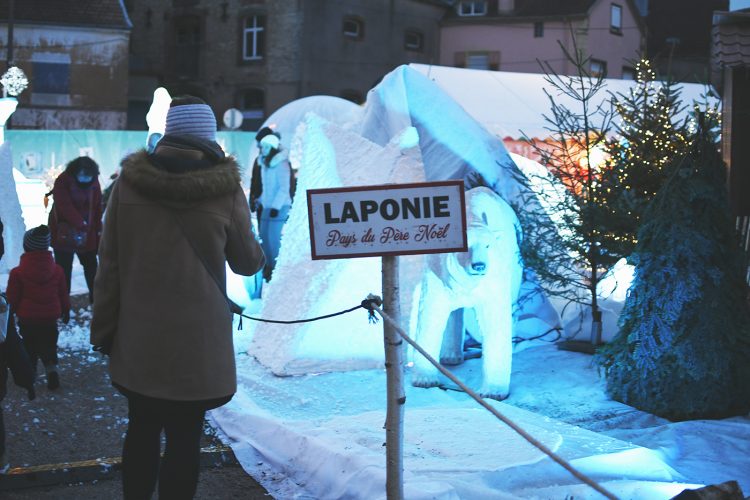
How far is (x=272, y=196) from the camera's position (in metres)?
11.4

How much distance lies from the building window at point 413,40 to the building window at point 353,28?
234 centimetres

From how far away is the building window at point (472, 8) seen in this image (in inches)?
1650

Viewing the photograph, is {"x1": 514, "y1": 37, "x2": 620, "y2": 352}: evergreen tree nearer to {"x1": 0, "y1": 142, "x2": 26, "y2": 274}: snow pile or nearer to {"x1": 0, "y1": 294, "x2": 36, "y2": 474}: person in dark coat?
{"x1": 0, "y1": 294, "x2": 36, "y2": 474}: person in dark coat

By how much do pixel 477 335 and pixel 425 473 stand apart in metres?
3.65

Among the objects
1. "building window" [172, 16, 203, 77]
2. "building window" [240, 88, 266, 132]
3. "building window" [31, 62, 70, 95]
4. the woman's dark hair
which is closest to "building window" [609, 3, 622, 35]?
"building window" [240, 88, 266, 132]

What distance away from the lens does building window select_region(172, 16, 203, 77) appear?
38750 millimetres

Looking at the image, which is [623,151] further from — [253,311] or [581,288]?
[253,311]

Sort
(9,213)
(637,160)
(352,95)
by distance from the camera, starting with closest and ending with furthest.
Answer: (637,160) < (9,213) < (352,95)

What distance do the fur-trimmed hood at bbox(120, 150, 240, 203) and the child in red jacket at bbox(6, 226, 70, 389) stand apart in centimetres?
361

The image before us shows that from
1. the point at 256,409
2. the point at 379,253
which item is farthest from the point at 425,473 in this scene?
the point at 256,409

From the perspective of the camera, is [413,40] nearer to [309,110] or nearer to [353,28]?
[353,28]

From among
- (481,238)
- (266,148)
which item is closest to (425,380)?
(481,238)

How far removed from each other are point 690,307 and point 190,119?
10.9 feet


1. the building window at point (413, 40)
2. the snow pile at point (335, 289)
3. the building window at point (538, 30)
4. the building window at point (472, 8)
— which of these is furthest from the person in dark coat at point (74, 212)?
the building window at point (472, 8)
